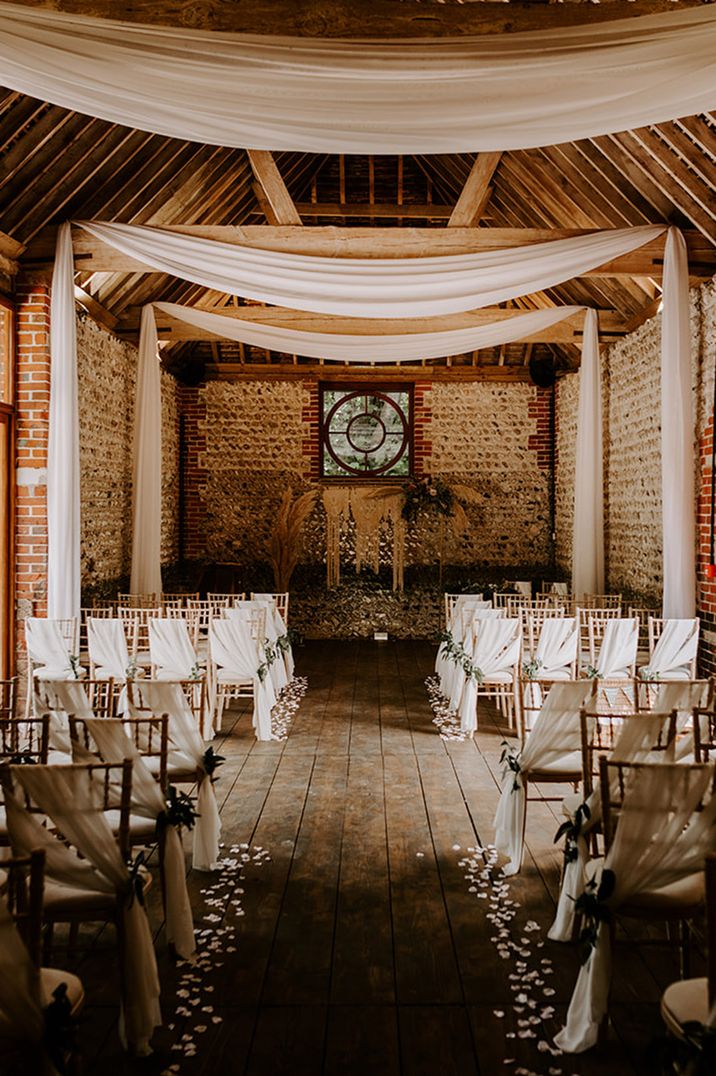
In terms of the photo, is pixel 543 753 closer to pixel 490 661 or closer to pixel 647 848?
pixel 647 848

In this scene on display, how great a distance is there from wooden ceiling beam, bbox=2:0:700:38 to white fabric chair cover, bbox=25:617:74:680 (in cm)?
397

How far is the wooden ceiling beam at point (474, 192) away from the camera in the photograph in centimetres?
703

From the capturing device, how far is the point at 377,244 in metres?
7.06

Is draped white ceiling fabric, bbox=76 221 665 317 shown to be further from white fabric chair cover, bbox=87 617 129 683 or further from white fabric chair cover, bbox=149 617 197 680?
white fabric chair cover, bbox=87 617 129 683

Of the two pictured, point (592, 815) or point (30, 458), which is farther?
point (30, 458)

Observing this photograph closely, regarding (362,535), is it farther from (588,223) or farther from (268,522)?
(588,223)

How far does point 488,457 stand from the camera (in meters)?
12.8

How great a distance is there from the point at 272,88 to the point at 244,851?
3.55 metres

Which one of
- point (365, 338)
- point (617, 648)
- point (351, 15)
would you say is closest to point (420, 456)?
point (365, 338)

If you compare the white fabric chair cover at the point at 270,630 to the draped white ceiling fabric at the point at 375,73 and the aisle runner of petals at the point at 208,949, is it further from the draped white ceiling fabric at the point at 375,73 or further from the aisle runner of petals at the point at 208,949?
the draped white ceiling fabric at the point at 375,73

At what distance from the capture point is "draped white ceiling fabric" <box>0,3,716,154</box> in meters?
3.75

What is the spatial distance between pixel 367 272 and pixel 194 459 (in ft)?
22.6

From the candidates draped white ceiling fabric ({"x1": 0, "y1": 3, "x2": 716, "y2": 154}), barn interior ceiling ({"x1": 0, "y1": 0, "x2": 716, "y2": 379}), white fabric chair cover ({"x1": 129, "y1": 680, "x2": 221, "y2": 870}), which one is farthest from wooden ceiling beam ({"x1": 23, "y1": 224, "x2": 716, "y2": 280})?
white fabric chair cover ({"x1": 129, "y1": 680, "x2": 221, "y2": 870})

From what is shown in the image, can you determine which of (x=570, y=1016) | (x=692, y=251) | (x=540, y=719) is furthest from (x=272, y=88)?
(x=692, y=251)
